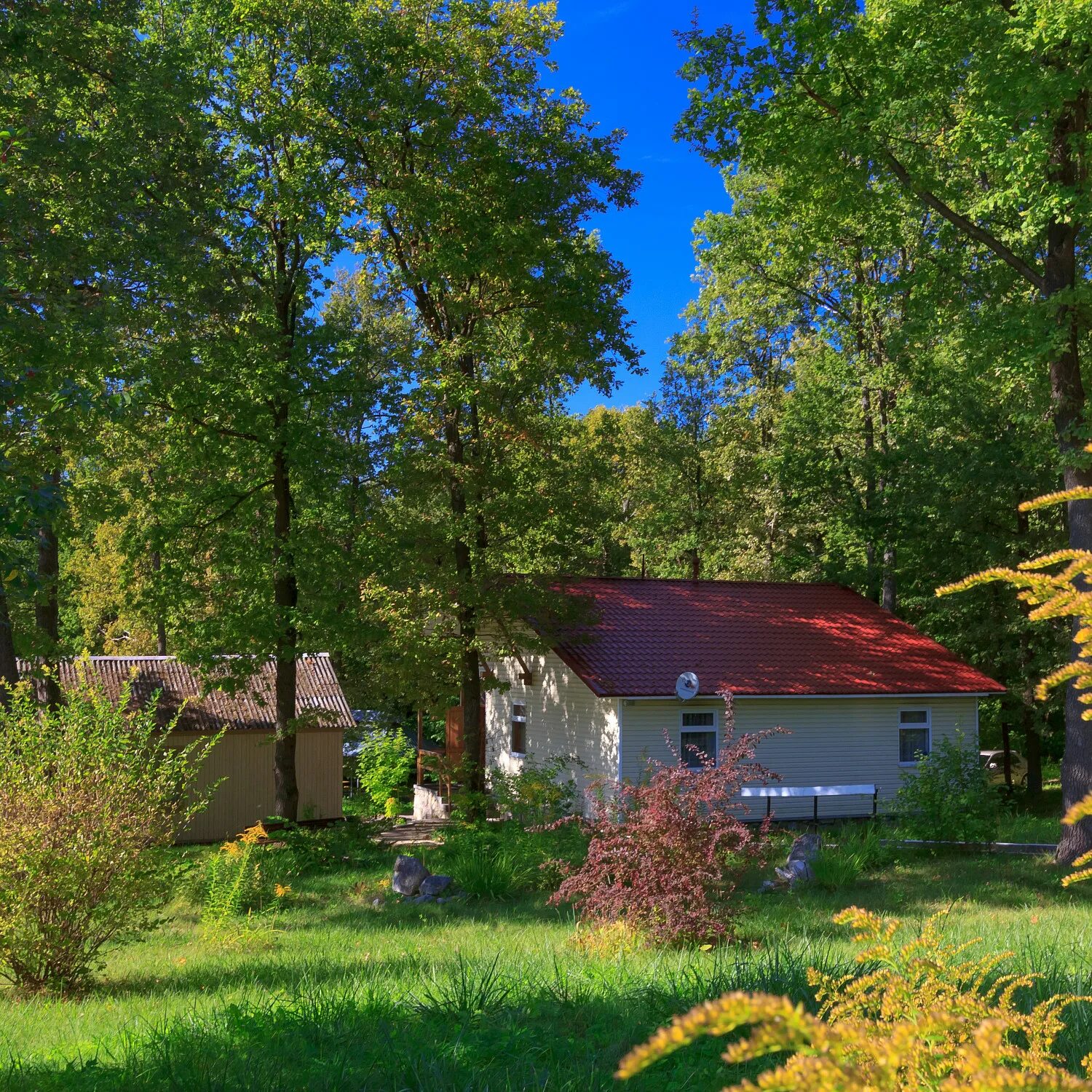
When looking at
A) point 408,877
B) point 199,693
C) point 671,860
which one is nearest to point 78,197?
point 408,877

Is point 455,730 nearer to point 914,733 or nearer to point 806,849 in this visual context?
point 914,733

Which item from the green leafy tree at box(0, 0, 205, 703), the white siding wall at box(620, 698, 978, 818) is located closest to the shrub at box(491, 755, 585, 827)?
the white siding wall at box(620, 698, 978, 818)

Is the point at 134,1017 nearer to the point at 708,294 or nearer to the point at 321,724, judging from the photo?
the point at 321,724

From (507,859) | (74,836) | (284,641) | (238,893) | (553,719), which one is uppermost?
(284,641)

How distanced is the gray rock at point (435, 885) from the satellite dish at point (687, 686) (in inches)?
287

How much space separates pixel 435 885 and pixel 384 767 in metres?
18.5

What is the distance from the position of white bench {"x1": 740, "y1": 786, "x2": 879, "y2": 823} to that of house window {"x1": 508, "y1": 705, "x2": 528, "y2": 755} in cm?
602

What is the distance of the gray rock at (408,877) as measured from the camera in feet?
45.6

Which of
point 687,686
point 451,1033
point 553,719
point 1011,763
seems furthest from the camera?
point 1011,763

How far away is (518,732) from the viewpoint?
24766mm

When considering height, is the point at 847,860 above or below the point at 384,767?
above

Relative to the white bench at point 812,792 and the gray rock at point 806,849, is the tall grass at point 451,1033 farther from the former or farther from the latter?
the white bench at point 812,792

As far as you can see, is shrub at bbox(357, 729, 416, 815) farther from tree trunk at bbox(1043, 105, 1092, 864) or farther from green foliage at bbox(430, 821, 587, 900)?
tree trunk at bbox(1043, 105, 1092, 864)

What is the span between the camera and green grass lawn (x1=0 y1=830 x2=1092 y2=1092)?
502 cm
